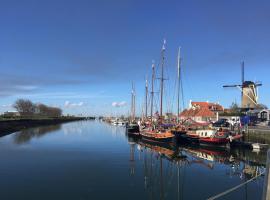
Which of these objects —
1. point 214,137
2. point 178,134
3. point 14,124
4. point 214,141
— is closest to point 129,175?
point 214,141

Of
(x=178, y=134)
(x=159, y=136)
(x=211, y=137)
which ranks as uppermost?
(x=178, y=134)

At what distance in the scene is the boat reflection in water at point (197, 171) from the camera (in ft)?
76.9

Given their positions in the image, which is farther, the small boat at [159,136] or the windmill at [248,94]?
the windmill at [248,94]

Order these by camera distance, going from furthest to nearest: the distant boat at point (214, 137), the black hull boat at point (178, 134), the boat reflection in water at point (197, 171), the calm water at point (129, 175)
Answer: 1. the black hull boat at point (178, 134)
2. the distant boat at point (214, 137)
3. the boat reflection in water at point (197, 171)
4. the calm water at point (129, 175)

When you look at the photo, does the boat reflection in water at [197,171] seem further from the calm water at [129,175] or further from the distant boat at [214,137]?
the distant boat at [214,137]

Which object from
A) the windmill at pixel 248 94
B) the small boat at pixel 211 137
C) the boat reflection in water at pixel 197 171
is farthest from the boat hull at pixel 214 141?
the windmill at pixel 248 94

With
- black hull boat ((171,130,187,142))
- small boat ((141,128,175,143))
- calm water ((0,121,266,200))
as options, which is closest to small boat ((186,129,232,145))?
black hull boat ((171,130,187,142))

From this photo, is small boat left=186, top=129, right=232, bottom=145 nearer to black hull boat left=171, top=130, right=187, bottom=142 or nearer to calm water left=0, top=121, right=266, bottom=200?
black hull boat left=171, top=130, right=187, bottom=142

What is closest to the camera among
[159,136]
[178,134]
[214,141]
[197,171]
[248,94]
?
[197,171]

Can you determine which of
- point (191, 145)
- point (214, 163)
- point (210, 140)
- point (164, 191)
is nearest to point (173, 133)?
point (191, 145)

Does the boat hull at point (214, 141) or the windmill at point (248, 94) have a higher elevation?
the windmill at point (248, 94)

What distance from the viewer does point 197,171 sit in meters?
32.1

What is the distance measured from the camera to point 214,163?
36.7 metres

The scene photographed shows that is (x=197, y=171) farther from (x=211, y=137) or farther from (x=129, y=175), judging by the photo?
(x=211, y=137)
